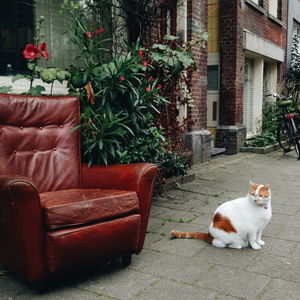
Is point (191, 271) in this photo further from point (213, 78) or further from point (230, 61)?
point (213, 78)

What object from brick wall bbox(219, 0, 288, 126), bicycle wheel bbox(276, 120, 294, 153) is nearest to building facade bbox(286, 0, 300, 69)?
brick wall bbox(219, 0, 288, 126)

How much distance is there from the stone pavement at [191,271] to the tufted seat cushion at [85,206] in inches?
16.9

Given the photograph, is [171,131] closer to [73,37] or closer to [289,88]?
[73,37]

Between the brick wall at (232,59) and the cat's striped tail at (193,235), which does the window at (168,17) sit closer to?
the brick wall at (232,59)

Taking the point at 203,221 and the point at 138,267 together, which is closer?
the point at 138,267

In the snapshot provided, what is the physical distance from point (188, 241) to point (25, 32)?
3194mm

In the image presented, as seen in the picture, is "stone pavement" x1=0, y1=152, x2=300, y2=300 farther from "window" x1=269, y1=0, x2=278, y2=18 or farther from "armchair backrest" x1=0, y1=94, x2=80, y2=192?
"window" x1=269, y1=0, x2=278, y2=18

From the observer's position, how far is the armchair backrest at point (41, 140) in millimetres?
3258

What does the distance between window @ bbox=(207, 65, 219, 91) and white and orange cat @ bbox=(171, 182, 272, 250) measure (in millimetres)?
6498

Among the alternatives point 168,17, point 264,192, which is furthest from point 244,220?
point 168,17

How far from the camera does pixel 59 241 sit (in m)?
2.51

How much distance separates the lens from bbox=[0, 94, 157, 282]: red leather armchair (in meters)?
2.48

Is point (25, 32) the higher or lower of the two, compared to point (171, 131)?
higher

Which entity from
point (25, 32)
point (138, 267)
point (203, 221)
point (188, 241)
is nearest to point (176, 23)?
point (25, 32)
